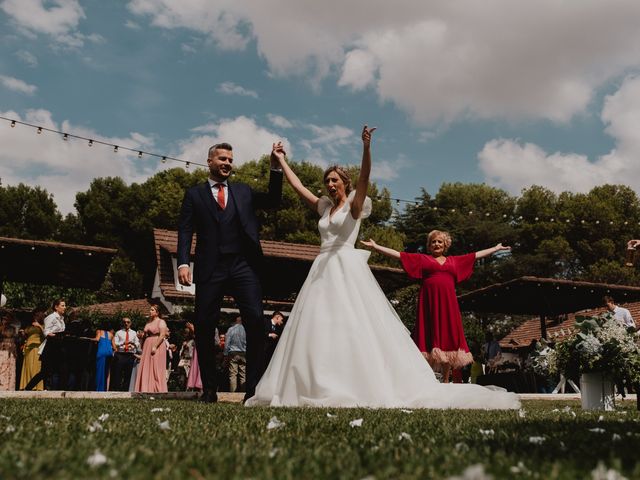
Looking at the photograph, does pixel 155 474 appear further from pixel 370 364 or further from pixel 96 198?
pixel 96 198

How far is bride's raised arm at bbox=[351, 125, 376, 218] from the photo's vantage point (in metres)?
5.54

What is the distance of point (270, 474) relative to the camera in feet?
5.17

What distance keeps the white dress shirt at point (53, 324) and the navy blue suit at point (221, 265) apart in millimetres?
7312

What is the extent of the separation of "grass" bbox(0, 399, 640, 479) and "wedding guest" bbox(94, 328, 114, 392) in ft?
39.6

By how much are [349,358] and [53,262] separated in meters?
11.7

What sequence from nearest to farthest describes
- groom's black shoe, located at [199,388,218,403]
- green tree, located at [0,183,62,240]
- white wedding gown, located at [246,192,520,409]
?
1. white wedding gown, located at [246,192,520,409]
2. groom's black shoe, located at [199,388,218,403]
3. green tree, located at [0,183,62,240]

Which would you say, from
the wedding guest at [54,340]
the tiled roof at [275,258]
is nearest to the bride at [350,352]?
the wedding guest at [54,340]

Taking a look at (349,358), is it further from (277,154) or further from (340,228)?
(277,154)

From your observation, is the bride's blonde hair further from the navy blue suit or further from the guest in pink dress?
the guest in pink dress

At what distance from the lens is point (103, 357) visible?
48.5 ft

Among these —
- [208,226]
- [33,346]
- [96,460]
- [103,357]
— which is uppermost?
[208,226]

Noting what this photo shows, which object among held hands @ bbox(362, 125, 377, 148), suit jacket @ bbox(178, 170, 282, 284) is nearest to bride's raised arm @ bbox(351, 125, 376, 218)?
held hands @ bbox(362, 125, 377, 148)

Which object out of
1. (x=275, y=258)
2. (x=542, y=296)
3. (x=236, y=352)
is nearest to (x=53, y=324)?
(x=236, y=352)

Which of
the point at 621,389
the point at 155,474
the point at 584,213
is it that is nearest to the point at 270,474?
the point at 155,474
